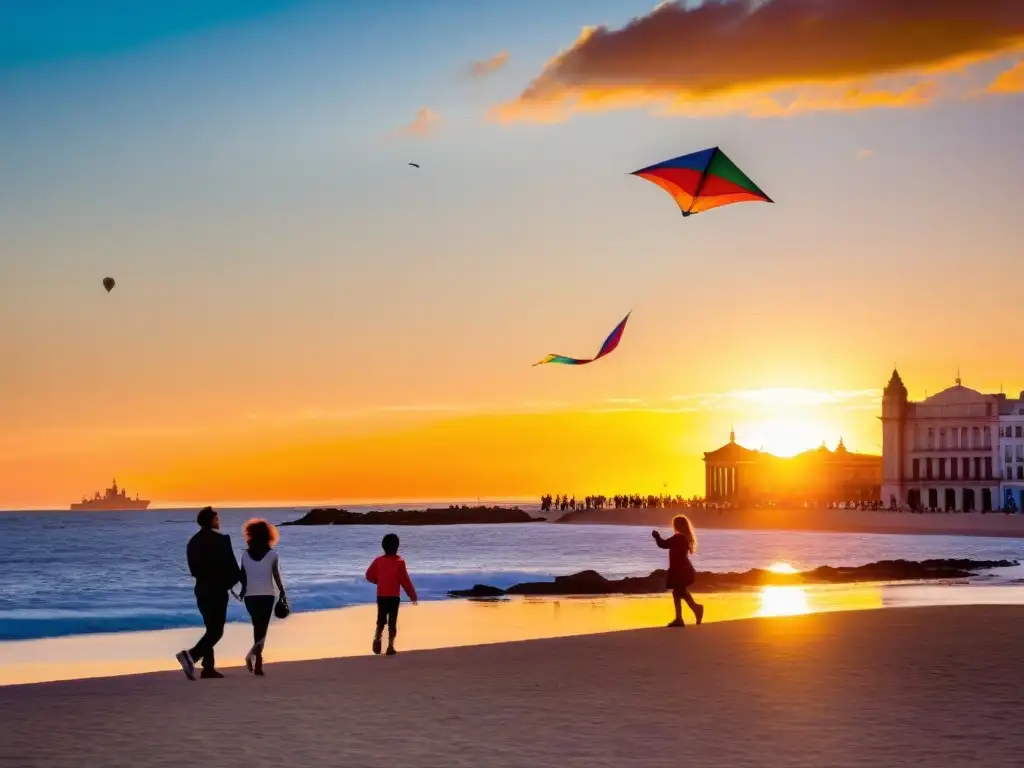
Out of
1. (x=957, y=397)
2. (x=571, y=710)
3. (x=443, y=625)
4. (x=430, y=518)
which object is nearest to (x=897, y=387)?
(x=957, y=397)

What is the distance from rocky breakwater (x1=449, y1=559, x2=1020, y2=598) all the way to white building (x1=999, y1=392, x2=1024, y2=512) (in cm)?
10471

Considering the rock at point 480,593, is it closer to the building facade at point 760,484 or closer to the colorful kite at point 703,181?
the colorful kite at point 703,181

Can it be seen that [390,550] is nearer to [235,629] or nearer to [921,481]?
[235,629]

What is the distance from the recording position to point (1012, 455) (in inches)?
5812

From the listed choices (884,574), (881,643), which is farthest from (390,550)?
(884,574)

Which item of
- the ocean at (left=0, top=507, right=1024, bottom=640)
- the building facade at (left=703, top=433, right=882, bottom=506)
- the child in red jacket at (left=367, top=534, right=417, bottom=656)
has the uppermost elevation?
the building facade at (left=703, top=433, right=882, bottom=506)

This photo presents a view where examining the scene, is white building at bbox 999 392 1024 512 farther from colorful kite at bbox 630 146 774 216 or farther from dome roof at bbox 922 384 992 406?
colorful kite at bbox 630 146 774 216

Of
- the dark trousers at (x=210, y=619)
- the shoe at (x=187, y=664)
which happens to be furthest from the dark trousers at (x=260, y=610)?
the shoe at (x=187, y=664)

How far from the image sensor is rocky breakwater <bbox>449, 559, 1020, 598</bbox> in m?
34.8

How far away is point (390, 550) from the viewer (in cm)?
1566

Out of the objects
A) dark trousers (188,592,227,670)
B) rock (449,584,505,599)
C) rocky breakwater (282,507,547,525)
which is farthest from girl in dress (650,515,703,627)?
rocky breakwater (282,507,547,525)

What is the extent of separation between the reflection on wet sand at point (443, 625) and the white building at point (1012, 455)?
389 feet

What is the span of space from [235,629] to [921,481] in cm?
13632

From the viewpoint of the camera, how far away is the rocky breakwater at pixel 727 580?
34812mm
